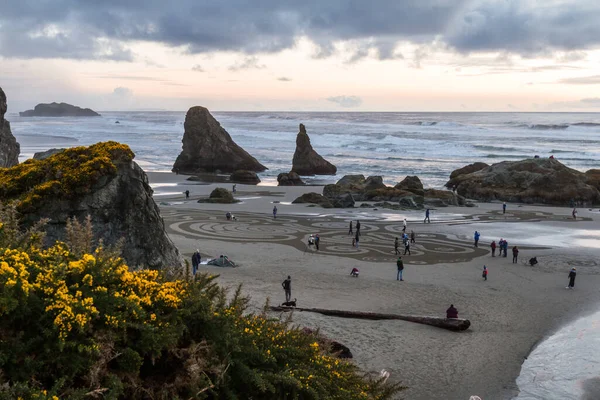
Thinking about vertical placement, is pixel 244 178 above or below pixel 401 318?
above

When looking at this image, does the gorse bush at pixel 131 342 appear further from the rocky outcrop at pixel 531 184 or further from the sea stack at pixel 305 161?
the sea stack at pixel 305 161

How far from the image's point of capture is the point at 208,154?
264 feet

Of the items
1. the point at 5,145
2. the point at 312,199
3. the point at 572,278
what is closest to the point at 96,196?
the point at 572,278

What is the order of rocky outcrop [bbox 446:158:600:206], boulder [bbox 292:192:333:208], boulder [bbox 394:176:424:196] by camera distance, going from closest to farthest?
1. boulder [bbox 292:192:333:208]
2. rocky outcrop [bbox 446:158:600:206]
3. boulder [bbox 394:176:424:196]

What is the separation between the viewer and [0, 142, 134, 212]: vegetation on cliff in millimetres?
17031

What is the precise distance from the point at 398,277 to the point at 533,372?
1002cm

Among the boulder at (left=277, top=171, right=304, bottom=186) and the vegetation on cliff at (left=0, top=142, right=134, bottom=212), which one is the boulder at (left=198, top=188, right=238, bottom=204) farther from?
the vegetation on cliff at (left=0, top=142, right=134, bottom=212)

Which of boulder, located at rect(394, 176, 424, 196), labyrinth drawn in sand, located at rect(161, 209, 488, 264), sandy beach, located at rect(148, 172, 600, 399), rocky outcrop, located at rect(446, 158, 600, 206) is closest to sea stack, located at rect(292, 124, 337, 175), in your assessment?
rocky outcrop, located at rect(446, 158, 600, 206)

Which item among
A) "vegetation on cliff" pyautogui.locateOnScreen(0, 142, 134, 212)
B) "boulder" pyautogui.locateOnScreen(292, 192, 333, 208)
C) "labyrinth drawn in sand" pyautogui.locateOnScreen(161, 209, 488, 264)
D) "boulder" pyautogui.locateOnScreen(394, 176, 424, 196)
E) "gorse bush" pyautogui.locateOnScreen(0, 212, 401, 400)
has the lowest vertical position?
"labyrinth drawn in sand" pyautogui.locateOnScreen(161, 209, 488, 264)

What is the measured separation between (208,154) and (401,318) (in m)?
64.0

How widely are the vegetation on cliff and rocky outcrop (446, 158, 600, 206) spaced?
147 feet

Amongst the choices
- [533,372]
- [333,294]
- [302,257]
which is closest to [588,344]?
[533,372]

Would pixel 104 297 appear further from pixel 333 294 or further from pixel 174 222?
pixel 174 222

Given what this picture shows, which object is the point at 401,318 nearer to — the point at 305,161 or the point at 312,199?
the point at 312,199
